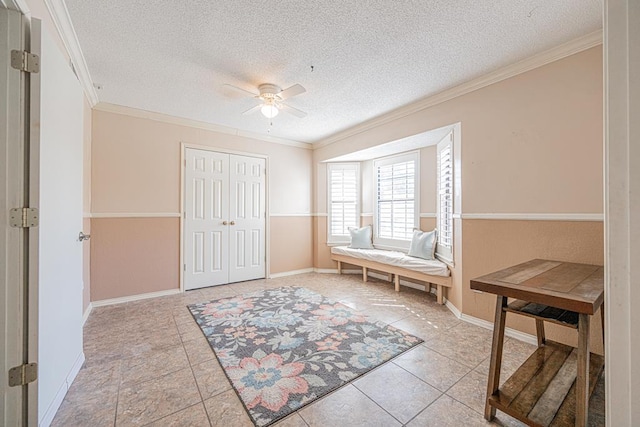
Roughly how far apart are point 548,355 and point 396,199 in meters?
2.92

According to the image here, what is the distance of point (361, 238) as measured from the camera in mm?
4680

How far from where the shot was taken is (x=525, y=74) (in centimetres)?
229

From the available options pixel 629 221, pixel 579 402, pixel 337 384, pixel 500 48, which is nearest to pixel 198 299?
pixel 337 384

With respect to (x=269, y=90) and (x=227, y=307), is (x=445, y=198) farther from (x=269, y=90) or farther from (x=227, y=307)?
(x=227, y=307)

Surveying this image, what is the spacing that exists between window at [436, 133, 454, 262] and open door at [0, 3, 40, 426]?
3.50m

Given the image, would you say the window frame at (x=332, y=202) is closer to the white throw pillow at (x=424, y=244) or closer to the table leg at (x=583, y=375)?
the white throw pillow at (x=424, y=244)

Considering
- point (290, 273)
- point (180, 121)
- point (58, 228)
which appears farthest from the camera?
point (290, 273)

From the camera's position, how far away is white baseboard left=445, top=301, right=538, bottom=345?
2252mm

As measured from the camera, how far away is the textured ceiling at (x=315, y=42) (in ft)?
5.70

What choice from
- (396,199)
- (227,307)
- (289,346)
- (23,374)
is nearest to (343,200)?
(396,199)

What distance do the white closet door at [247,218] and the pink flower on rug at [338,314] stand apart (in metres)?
1.77

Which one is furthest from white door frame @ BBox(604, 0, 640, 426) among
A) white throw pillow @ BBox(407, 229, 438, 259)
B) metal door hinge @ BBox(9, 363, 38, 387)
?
white throw pillow @ BBox(407, 229, 438, 259)

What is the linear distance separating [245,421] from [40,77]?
2146 mm

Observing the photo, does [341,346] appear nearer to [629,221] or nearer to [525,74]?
[629,221]
